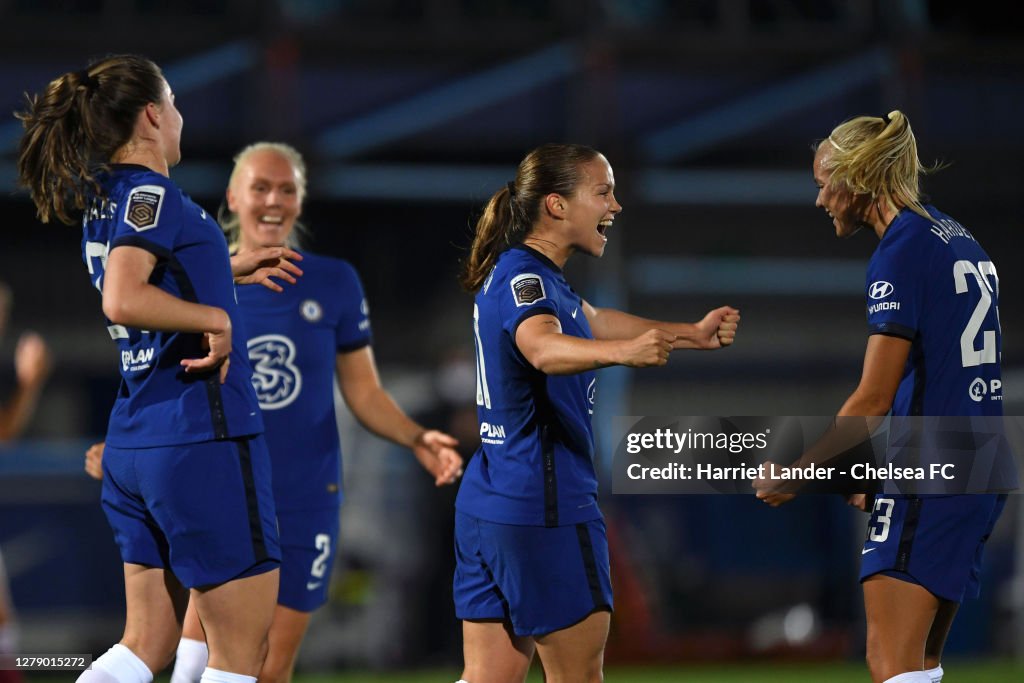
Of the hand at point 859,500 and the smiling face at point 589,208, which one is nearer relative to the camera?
the smiling face at point 589,208

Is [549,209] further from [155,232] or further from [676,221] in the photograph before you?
[676,221]

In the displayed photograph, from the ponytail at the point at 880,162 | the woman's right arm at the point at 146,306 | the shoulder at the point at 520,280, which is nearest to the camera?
the woman's right arm at the point at 146,306

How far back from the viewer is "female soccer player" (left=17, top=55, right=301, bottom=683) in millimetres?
3604

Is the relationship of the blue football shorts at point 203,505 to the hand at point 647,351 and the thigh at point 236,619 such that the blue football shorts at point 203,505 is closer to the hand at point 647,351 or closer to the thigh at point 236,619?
the thigh at point 236,619

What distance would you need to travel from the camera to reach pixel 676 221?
52.3ft

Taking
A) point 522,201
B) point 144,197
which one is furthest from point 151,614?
point 522,201

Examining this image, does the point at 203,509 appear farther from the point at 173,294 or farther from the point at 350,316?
the point at 350,316

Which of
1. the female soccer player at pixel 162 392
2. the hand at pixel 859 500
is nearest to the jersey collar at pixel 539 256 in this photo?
the female soccer player at pixel 162 392

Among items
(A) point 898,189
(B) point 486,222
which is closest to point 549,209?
(B) point 486,222

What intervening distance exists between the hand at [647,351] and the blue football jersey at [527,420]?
39cm

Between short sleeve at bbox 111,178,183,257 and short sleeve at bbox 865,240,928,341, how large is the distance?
1.95m

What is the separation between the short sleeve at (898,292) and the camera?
376cm

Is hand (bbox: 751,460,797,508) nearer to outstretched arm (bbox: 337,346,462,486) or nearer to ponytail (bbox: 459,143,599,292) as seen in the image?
ponytail (bbox: 459,143,599,292)

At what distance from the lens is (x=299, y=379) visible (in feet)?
15.8
